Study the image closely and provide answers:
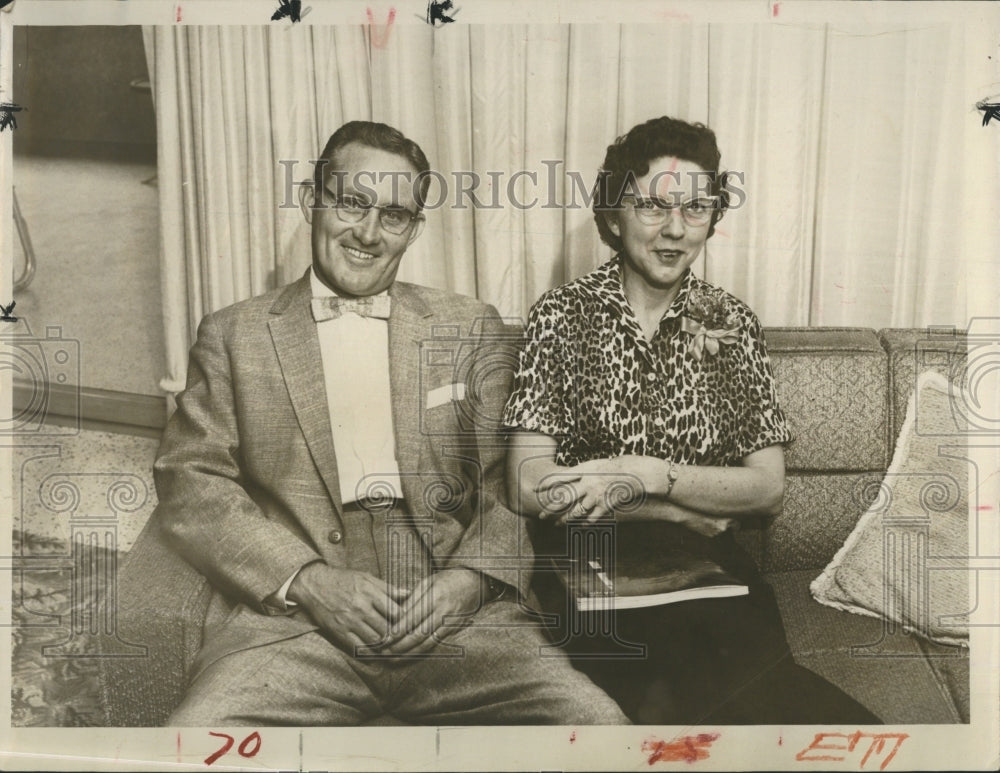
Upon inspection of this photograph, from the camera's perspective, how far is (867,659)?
2480 millimetres

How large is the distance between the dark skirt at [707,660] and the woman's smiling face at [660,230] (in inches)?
24.3

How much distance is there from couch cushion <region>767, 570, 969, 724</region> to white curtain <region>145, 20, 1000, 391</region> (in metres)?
0.71

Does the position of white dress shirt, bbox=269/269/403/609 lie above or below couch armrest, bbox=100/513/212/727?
above

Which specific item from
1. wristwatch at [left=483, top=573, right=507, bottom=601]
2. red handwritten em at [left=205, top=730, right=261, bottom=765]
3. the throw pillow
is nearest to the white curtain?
the throw pillow

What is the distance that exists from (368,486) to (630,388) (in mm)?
678

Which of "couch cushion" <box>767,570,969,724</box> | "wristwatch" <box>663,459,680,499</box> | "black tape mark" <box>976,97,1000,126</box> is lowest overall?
"couch cushion" <box>767,570,969,724</box>

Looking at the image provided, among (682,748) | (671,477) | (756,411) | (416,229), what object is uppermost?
(416,229)

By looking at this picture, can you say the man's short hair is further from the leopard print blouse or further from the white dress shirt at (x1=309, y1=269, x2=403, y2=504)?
the leopard print blouse

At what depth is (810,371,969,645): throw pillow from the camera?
2.52 m

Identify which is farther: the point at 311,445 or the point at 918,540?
the point at 918,540

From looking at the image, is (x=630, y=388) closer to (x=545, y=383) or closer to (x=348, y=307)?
(x=545, y=383)

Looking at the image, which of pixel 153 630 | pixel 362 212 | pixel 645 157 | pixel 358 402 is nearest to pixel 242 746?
pixel 153 630

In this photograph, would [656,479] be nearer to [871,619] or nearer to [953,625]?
[871,619]

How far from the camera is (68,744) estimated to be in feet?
8.35
